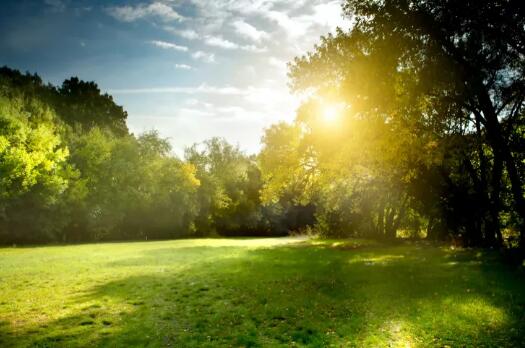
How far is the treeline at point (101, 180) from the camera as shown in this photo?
125 ft

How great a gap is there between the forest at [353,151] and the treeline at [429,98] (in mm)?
77

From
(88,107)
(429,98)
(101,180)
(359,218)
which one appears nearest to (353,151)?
(429,98)

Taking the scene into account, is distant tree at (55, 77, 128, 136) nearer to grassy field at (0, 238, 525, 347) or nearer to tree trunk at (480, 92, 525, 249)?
grassy field at (0, 238, 525, 347)

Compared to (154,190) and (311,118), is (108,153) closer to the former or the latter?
→ (154,190)

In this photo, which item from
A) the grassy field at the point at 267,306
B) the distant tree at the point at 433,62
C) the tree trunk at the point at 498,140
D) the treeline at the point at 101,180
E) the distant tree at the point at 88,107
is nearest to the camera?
the grassy field at the point at 267,306

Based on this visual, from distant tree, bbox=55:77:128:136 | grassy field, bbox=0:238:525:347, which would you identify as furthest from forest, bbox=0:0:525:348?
distant tree, bbox=55:77:128:136

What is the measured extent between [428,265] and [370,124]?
7.88m

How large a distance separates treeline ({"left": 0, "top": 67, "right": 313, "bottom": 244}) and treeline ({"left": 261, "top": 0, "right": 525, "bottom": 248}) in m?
27.9

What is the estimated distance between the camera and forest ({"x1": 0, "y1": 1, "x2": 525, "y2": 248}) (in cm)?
1686

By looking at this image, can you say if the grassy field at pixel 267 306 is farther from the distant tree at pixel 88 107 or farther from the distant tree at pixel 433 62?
the distant tree at pixel 88 107

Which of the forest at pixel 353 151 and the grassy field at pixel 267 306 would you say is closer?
the grassy field at pixel 267 306

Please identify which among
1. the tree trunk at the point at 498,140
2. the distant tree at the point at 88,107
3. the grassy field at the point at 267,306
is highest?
the distant tree at the point at 88,107

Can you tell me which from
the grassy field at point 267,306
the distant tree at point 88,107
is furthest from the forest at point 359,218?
the distant tree at point 88,107

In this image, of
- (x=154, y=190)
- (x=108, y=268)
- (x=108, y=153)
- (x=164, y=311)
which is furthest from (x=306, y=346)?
(x=154, y=190)
